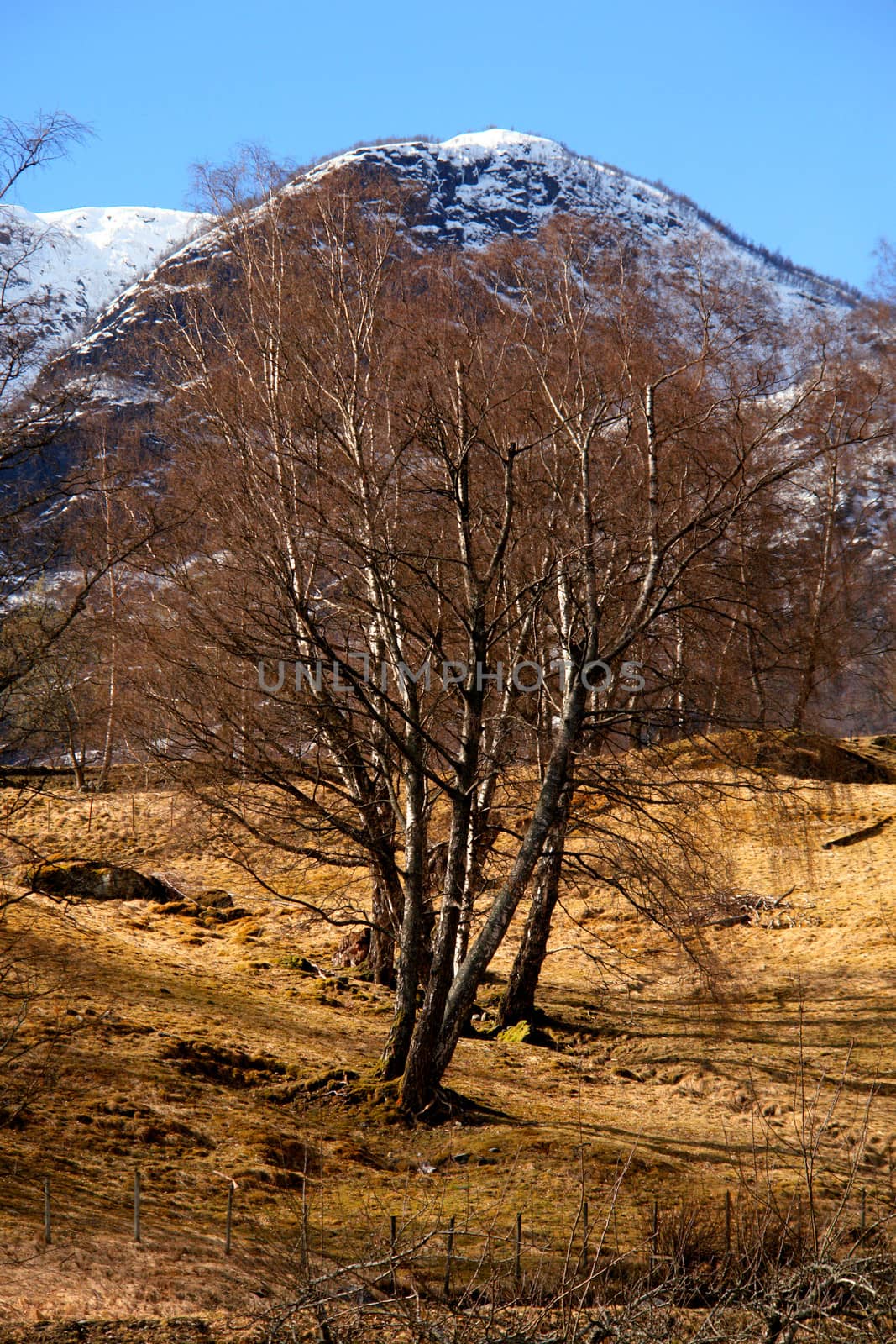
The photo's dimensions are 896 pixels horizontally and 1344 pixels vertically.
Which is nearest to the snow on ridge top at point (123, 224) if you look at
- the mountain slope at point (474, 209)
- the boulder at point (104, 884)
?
the mountain slope at point (474, 209)

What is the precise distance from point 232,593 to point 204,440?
380cm

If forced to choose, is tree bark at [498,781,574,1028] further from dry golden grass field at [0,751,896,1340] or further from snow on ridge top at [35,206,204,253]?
snow on ridge top at [35,206,204,253]

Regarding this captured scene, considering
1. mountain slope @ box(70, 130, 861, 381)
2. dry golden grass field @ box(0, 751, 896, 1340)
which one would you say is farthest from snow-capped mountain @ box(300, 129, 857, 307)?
dry golden grass field @ box(0, 751, 896, 1340)

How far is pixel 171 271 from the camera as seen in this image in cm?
1273

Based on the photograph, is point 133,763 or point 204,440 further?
point 133,763

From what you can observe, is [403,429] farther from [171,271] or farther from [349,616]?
[171,271]

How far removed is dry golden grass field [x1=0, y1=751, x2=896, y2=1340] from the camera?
582cm

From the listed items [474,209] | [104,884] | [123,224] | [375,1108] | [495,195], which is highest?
[123,224]

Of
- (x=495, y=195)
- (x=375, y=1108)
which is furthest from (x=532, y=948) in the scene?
(x=495, y=195)

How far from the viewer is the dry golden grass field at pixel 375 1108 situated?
229 inches

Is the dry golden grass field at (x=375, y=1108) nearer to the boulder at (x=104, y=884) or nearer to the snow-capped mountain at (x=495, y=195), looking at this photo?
the boulder at (x=104, y=884)

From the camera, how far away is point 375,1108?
8.71 metres

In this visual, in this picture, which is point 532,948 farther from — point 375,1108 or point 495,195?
point 495,195

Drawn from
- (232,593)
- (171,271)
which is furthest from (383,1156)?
(171,271)
